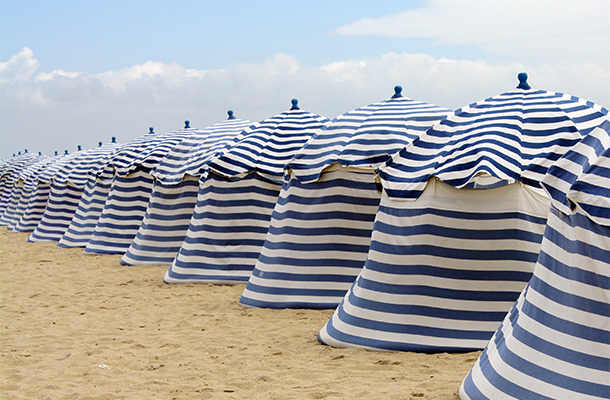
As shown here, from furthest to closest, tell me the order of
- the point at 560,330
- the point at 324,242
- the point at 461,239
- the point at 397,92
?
the point at 397,92 < the point at 324,242 < the point at 461,239 < the point at 560,330

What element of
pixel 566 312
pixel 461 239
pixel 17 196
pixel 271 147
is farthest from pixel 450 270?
pixel 17 196

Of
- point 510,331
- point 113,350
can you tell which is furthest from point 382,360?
point 113,350

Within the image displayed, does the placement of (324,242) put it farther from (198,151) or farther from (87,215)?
(87,215)

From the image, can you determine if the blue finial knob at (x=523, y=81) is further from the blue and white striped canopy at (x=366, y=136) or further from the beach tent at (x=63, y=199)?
the beach tent at (x=63, y=199)

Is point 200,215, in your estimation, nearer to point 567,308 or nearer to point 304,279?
point 304,279

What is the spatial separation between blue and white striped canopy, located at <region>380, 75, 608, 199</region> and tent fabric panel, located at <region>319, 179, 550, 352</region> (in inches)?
5.6

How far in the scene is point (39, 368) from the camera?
18.9ft

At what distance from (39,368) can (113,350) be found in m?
0.67

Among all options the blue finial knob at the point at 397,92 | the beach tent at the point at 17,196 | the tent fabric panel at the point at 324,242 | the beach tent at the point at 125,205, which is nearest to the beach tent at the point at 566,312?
the tent fabric panel at the point at 324,242

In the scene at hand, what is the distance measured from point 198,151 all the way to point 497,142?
6.40 metres

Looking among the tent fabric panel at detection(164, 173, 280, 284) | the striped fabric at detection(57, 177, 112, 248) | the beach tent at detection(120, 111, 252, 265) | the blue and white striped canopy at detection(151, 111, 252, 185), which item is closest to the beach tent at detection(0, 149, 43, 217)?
the striped fabric at detection(57, 177, 112, 248)

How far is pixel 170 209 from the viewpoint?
10844mm

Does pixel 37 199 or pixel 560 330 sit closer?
pixel 560 330

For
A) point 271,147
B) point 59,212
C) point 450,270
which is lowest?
point 59,212
